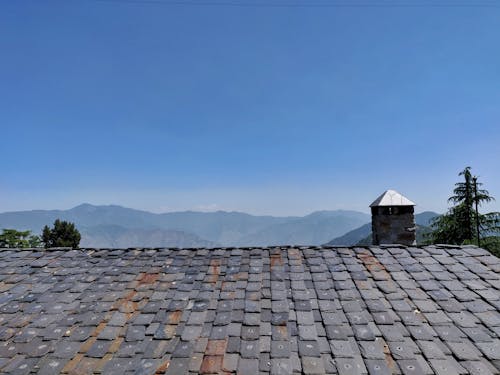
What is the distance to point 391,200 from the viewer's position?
8508mm

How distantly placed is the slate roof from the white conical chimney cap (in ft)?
7.90

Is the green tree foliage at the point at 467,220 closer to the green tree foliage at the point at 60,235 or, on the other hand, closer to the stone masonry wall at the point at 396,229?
the stone masonry wall at the point at 396,229

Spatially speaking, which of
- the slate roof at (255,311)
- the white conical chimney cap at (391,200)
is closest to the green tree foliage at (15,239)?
the slate roof at (255,311)

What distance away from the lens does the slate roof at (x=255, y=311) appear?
3.54 metres

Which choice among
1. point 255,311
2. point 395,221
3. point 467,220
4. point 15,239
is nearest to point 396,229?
point 395,221

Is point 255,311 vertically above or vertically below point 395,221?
below

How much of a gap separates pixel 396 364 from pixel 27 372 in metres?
4.30

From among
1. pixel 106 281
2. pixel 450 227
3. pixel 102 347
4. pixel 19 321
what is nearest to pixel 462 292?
pixel 102 347

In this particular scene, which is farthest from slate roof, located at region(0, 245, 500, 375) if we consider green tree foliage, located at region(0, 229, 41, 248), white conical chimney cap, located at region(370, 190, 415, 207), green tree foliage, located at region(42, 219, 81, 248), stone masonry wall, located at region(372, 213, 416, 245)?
green tree foliage, located at region(42, 219, 81, 248)

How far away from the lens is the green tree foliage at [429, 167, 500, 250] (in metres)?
20.5

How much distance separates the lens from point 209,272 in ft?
18.3

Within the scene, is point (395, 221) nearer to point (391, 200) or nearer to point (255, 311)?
point (391, 200)

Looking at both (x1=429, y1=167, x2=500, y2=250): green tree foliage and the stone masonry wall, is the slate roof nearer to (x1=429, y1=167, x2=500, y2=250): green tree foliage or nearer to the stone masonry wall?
the stone masonry wall

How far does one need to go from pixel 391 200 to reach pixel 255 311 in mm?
5881
